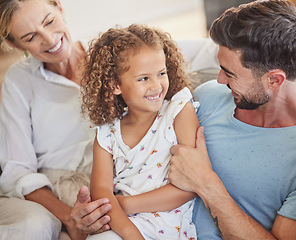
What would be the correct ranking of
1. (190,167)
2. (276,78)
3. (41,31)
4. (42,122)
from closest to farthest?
(276,78) < (190,167) < (41,31) < (42,122)

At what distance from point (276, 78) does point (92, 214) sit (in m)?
0.85

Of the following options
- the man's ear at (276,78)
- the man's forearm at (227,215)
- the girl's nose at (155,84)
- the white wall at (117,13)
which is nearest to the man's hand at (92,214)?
the man's forearm at (227,215)

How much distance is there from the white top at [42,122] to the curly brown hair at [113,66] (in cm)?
28

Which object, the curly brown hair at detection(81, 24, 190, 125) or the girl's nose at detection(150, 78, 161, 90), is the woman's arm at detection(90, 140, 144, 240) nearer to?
the curly brown hair at detection(81, 24, 190, 125)

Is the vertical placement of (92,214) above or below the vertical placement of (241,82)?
below

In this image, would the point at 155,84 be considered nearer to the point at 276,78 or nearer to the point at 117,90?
the point at 117,90

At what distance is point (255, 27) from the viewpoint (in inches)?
50.0

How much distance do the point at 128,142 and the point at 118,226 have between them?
377mm

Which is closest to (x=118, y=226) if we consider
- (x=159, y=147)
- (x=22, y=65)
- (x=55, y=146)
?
(x=159, y=147)

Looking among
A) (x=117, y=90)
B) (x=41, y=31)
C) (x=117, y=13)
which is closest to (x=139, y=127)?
(x=117, y=90)

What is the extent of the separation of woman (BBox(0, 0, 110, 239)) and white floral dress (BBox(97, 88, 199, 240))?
0.36 meters

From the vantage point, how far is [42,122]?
6.56 ft

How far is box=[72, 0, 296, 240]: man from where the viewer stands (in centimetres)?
127

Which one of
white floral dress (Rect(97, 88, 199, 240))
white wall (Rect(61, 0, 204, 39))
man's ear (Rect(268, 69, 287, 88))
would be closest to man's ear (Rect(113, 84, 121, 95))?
white floral dress (Rect(97, 88, 199, 240))
